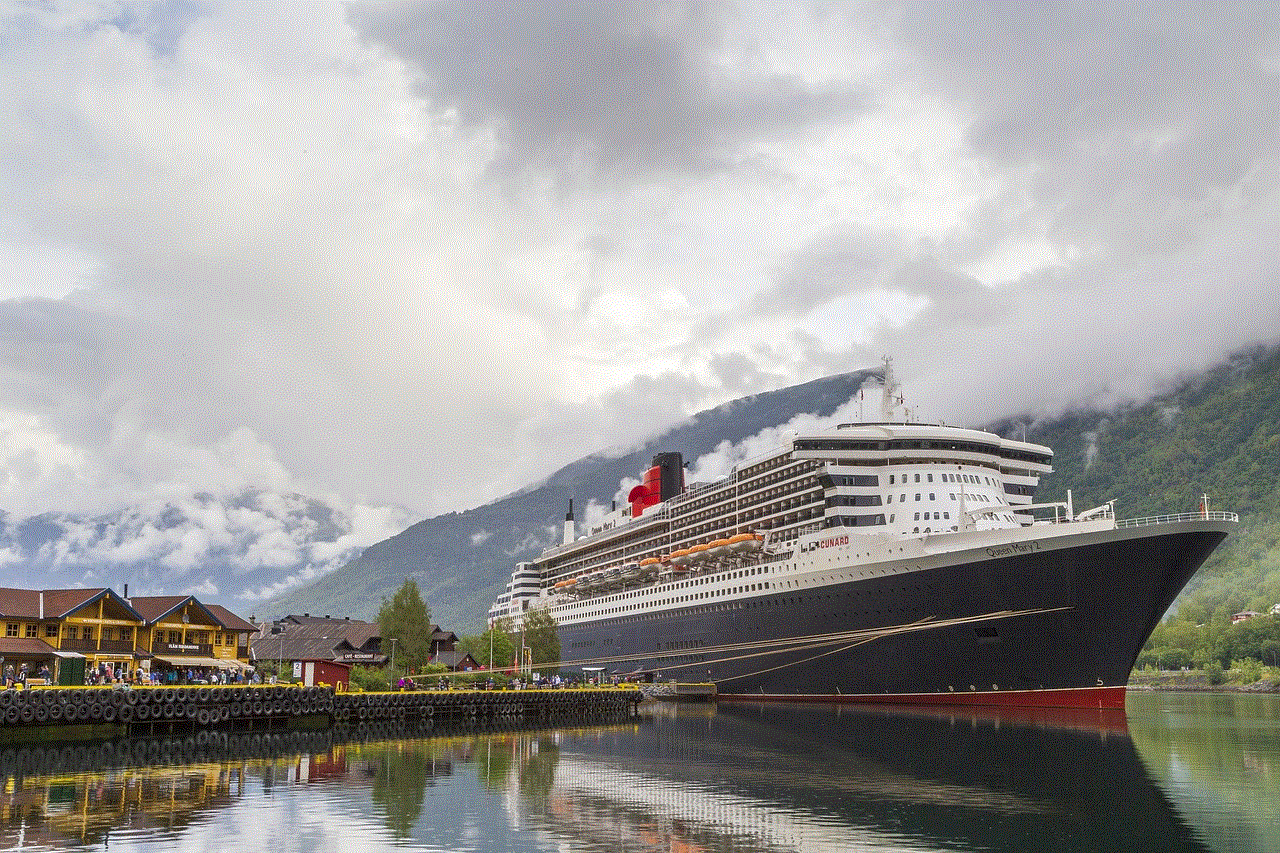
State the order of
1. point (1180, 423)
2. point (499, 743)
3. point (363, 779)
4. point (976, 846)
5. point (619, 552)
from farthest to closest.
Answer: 1. point (1180, 423)
2. point (619, 552)
3. point (499, 743)
4. point (363, 779)
5. point (976, 846)

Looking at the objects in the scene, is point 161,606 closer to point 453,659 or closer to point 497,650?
point 453,659

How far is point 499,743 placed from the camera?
135 feet

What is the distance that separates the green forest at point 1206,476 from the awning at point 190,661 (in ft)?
327

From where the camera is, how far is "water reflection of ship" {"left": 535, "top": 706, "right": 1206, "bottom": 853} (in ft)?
65.2

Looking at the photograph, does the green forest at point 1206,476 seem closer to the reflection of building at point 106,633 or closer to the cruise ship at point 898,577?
the cruise ship at point 898,577

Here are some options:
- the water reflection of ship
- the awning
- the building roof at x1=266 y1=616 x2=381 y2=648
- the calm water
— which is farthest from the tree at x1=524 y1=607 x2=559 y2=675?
the water reflection of ship

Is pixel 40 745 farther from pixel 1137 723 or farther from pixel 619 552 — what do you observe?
pixel 619 552

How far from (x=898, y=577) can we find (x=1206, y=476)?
447 feet

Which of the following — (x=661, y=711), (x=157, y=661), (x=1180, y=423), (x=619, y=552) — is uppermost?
(x=1180, y=423)

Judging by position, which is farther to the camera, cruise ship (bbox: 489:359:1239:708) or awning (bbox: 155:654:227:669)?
awning (bbox: 155:654:227:669)

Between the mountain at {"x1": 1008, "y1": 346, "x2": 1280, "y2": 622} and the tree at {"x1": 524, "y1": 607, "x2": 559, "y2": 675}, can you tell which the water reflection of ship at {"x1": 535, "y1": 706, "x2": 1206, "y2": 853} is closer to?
the tree at {"x1": 524, "y1": 607, "x2": 559, "y2": 675}

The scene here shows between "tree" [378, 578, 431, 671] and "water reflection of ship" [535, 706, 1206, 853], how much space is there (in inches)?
1285

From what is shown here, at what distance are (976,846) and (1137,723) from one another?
34671 millimetres

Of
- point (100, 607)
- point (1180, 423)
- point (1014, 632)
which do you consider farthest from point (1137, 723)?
point (1180, 423)
